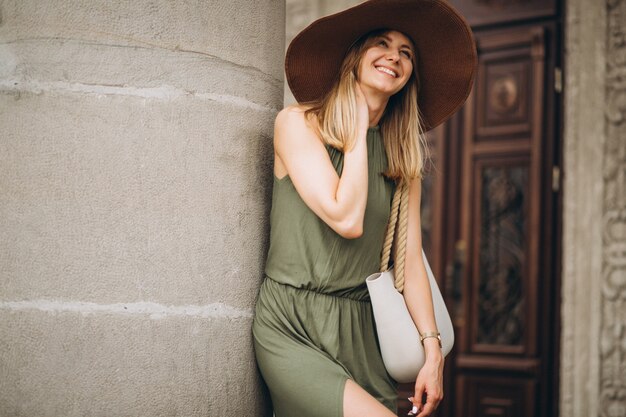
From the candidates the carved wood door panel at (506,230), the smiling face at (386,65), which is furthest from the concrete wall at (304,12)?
the smiling face at (386,65)

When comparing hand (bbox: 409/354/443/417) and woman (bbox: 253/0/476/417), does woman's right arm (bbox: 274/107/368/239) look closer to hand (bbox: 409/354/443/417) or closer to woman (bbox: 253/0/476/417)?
woman (bbox: 253/0/476/417)

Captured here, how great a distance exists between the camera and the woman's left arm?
2410 mm

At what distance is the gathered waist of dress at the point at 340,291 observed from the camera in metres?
2.33

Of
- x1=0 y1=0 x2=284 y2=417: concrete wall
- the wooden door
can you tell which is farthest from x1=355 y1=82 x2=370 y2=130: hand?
the wooden door

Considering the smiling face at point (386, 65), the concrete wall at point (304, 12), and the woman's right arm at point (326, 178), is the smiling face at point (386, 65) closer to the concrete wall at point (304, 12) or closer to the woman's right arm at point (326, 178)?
the woman's right arm at point (326, 178)

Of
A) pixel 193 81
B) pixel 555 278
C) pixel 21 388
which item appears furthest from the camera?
pixel 555 278

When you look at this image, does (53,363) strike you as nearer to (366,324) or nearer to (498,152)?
(366,324)

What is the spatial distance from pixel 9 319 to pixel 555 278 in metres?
3.55

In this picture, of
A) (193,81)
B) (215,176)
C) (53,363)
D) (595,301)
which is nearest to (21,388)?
(53,363)

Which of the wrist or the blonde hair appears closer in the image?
the blonde hair

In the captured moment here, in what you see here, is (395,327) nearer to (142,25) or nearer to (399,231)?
(399,231)

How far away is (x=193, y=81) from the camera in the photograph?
2.29 meters

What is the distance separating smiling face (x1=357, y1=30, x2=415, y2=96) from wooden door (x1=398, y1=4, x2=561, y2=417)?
105 inches

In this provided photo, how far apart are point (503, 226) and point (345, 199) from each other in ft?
10.2
